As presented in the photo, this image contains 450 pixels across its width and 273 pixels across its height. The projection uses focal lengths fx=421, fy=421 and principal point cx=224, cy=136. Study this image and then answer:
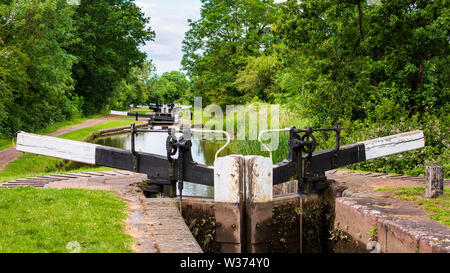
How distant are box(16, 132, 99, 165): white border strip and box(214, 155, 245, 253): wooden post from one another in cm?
204

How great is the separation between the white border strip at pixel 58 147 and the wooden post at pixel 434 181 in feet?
14.7

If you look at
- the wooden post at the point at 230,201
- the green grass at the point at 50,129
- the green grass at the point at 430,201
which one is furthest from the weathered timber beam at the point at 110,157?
the green grass at the point at 50,129

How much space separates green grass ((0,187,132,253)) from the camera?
11.2ft

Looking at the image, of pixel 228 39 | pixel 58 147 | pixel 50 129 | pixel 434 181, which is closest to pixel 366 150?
pixel 434 181

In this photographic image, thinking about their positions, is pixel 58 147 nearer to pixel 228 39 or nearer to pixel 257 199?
pixel 257 199

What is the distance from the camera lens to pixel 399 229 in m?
4.07

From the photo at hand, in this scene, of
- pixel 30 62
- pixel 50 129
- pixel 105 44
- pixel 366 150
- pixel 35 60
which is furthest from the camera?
pixel 105 44

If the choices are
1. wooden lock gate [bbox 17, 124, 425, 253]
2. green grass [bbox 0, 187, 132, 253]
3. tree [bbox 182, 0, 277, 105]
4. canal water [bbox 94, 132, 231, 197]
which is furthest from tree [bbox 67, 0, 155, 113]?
green grass [bbox 0, 187, 132, 253]

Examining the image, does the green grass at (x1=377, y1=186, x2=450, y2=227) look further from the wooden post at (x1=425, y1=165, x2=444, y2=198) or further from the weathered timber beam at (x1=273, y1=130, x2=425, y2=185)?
the weathered timber beam at (x1=273, y1=130, x2=425, y2=185)

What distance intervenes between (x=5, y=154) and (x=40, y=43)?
5417mm

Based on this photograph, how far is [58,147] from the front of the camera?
20.4ft

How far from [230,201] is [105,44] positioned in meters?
28.9

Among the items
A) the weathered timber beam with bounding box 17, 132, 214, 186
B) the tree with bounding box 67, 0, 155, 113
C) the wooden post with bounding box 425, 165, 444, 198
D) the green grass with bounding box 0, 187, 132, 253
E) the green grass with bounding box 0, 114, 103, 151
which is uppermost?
the tree with bounding box 67, 0, 155, 113
